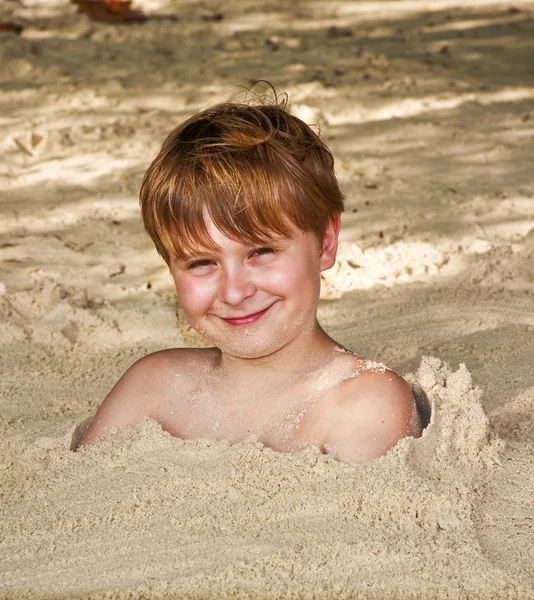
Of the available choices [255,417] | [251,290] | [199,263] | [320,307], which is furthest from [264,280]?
[320,307]

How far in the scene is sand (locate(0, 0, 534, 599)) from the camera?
6.59ft

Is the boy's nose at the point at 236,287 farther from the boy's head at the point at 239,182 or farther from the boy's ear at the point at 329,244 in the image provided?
the boy's ear at the point at 329,244

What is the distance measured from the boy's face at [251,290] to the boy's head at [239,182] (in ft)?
0.11

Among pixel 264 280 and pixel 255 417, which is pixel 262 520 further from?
pixel 264 280

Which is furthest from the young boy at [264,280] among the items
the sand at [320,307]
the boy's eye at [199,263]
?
the sand at [320,307]

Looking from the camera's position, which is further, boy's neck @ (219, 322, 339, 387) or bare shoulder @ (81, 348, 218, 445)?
bare shoulder @ (81, 348, 218, 445)

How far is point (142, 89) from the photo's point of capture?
17.2ft

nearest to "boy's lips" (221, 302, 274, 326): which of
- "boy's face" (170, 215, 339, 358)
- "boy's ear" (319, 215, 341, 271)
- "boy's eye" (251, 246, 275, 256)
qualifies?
"boy's face" (170, 215, 339, 358)

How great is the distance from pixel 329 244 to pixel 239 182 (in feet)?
1.13

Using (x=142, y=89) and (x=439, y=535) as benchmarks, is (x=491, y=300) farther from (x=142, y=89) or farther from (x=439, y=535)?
(x=142, y=89)

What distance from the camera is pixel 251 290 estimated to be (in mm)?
2205

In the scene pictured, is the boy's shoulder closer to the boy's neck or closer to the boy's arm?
the boy's arm

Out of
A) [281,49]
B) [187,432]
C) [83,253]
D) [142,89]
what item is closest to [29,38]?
[142,89]

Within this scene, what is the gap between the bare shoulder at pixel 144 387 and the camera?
2496mm
